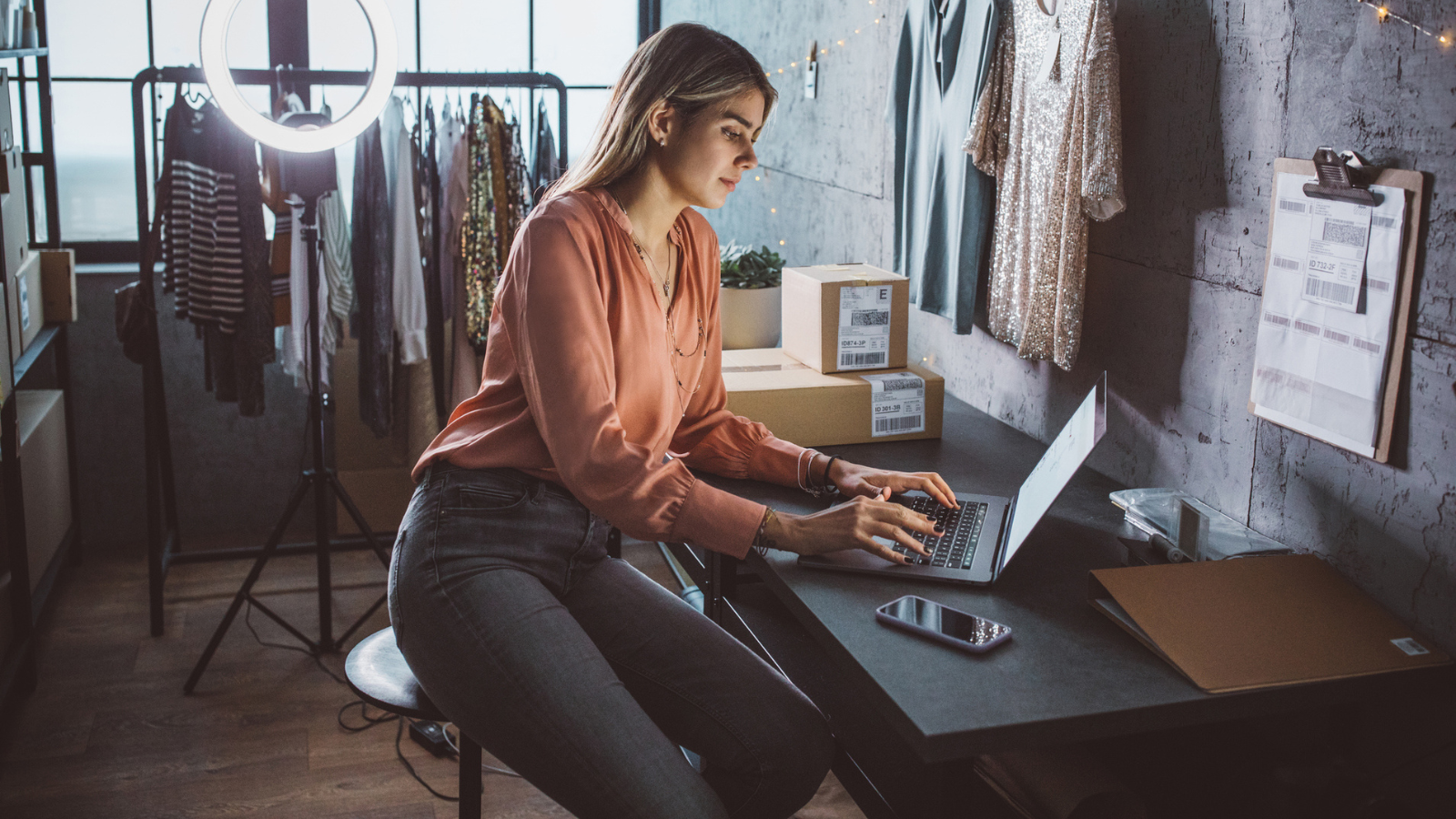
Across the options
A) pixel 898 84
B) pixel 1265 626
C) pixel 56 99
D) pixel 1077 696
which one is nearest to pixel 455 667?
pixel 1077 696

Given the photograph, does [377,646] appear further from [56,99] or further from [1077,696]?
[56,99]

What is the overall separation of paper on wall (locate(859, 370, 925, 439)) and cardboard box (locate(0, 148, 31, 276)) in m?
2.04

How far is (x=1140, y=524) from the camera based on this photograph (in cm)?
165

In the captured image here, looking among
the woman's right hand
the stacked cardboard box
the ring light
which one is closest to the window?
the ring light

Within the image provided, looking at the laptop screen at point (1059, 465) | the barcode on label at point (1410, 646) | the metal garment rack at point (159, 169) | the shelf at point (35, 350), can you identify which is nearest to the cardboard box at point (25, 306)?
the shelf at point (35, 350)

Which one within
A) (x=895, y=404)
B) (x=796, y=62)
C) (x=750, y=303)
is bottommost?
(x=895, y=404)

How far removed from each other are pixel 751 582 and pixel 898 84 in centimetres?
115

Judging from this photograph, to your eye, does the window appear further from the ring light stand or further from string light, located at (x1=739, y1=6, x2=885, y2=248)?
the ring light stand

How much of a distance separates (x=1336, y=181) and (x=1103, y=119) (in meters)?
0.42

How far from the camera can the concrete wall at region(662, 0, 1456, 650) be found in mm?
1308

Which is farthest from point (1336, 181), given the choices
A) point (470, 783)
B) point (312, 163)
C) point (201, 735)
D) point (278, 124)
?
point (201, 735)

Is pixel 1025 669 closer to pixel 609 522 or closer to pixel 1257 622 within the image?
pixel 1257 622

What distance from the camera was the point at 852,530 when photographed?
1.43m

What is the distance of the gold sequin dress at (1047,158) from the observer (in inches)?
69.1
